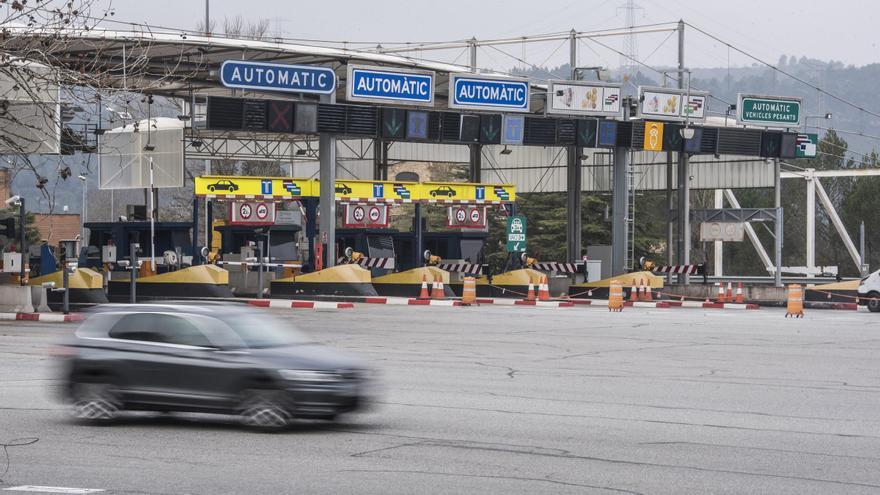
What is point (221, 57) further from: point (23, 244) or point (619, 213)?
point (619, 213)

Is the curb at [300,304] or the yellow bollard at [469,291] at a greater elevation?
the yellow bollard at [469,291]

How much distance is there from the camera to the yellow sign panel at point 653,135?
48.9m

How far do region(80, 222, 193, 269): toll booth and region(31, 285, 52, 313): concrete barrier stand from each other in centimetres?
1136

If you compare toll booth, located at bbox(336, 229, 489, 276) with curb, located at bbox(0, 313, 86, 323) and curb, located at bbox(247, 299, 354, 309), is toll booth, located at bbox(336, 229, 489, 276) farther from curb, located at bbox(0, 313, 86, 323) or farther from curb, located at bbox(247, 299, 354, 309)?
curb, located at bbox(0, 313, 86, 323)

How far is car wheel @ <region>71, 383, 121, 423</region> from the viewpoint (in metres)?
13.6

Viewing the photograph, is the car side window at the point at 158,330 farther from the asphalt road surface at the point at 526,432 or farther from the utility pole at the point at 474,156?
the utility pole at the point at 474,156

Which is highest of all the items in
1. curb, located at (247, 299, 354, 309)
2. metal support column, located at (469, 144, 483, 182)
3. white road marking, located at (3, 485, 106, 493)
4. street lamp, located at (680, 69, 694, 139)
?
street lamp, located at (680, 69, 694, 139)

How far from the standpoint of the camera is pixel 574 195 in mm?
54125

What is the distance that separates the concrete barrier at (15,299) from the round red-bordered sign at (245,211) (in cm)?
1340

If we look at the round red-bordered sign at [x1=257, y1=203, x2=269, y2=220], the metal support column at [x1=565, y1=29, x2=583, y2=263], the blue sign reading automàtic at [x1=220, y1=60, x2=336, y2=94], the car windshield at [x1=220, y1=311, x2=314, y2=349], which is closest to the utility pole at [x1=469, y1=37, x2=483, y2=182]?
the metal support column at [x1=565, y1=29, x2=583, y2=263]

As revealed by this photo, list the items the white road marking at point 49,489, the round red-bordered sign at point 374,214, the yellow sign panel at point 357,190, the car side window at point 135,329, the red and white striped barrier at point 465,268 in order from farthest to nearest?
the round red-bordered sign at point 374,214 → the red and white striped barrier at point 465,268 → the yellow sign panel at point 357,190 → the car side window at point 135,329 → the white road marking at point 49,489

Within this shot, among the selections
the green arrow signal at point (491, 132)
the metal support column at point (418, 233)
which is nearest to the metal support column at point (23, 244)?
the metal support column at point (418, 233)

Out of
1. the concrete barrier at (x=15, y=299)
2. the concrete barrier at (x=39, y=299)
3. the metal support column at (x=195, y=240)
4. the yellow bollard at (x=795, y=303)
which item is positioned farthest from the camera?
the metal support column at (x=195, y=240)

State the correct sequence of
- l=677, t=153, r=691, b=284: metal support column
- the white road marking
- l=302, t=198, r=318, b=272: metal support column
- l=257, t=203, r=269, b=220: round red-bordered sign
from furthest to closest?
1. l=677, t=153, r=691, b=284: metal support column
2. l=302, t=198, r=318, b=272: metal support column
3. l=257, t=203, r=269, b=220: round red-bordered sign
4. the white road marking
